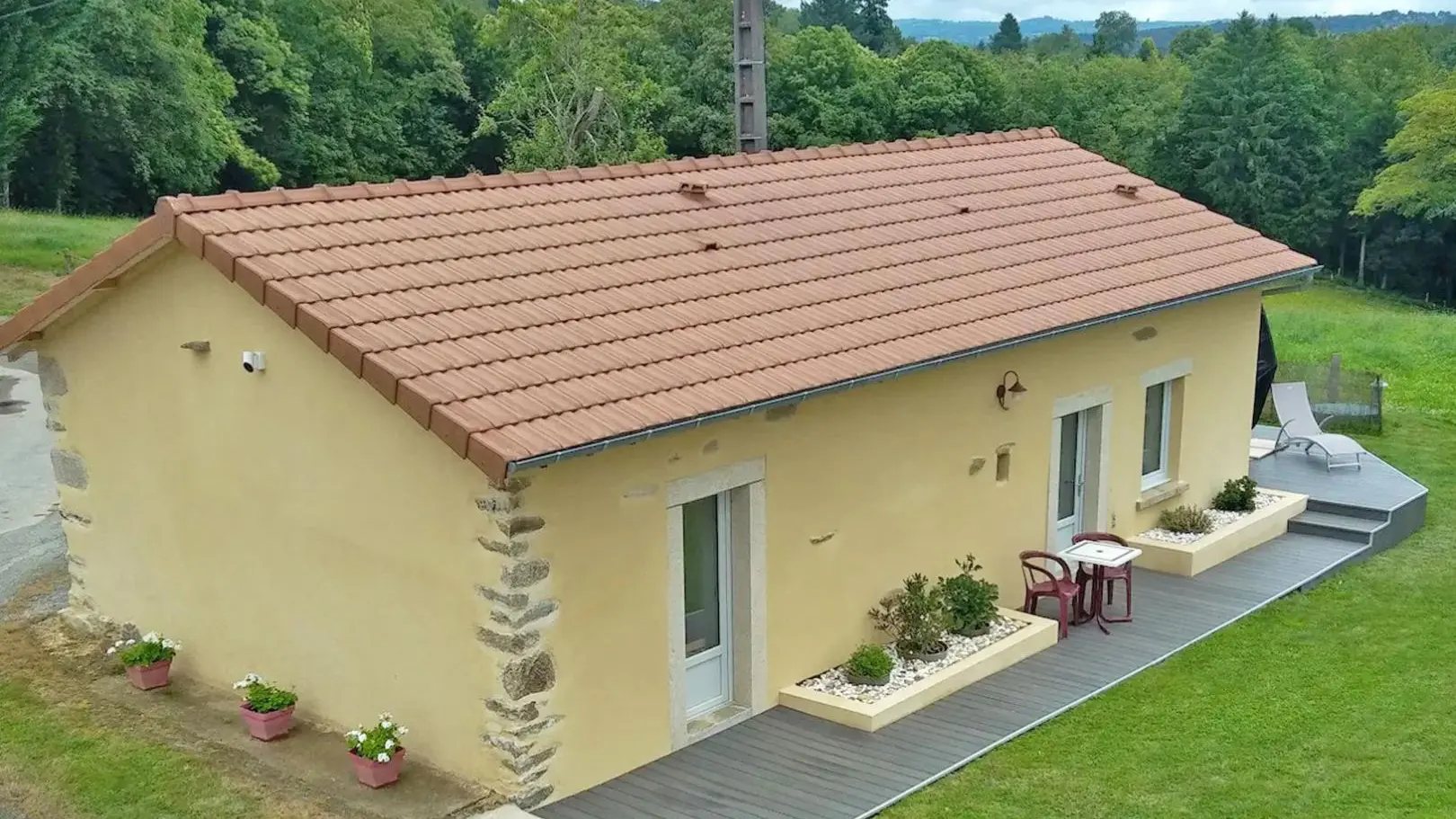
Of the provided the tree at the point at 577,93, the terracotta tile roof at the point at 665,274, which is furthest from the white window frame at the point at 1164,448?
the tree at the point at 577,93

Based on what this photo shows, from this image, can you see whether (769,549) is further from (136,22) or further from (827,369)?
(136,22)

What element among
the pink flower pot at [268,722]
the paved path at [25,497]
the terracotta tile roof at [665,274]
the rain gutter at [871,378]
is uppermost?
the terracotta tile roof at [665,274]

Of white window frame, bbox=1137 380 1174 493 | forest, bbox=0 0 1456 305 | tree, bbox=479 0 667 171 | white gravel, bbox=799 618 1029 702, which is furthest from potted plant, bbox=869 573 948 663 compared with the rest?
tree, bbox=479 0 667 171

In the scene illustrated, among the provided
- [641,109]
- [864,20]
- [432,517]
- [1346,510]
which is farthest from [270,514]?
[864,20]

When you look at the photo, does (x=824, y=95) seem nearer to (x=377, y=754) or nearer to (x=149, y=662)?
(x=149, y=662)

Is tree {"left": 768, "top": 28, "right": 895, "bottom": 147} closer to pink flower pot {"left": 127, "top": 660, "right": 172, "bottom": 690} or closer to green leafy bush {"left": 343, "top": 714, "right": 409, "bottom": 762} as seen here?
pink flower pot {"left": 127, "top": 660, "right": 172, "bottom": 690}

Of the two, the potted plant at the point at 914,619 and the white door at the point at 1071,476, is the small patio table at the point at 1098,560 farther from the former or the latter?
the potted plant at the point at 914,619
